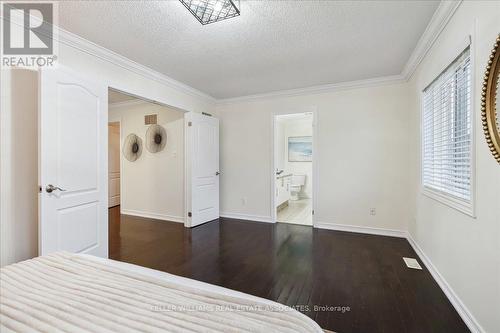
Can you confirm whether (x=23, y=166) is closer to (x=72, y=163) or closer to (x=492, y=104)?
(x=72, y=163)

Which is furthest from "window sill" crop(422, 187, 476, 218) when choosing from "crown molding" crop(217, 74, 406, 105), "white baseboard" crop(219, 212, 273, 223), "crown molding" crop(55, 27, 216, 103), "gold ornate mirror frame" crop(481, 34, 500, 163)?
"crown molding" crop(55, 27, 216, 103)

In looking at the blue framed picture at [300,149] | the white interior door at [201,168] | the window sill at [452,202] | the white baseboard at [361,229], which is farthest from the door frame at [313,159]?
the blue framed picture at [300,149]

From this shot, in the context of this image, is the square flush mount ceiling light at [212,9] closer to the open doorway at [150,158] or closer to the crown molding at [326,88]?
the crown molding at [326,88]

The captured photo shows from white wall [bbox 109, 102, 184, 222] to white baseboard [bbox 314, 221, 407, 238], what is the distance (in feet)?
8.61

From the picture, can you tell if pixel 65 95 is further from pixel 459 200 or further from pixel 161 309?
pixel 459 200

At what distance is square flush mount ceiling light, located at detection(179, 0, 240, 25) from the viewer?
1.79m

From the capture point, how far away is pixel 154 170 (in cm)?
466

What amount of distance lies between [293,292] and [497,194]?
1.58 m

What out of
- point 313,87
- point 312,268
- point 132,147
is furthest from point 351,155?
point 132,147

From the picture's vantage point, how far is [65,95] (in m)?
2.12

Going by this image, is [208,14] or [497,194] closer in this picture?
[497,194]

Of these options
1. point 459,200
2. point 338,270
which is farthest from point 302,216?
point 459,200

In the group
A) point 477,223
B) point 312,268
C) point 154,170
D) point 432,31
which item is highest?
point 432,31

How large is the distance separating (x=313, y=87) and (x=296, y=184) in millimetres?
3311
